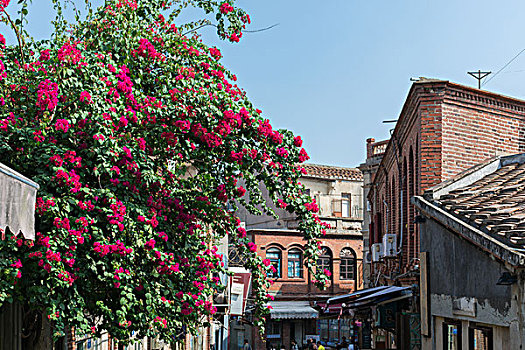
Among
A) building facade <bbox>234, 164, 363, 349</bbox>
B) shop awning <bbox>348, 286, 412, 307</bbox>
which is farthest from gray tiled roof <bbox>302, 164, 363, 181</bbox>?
shop awning <bbox>348, 286, 412, 307</bbox>

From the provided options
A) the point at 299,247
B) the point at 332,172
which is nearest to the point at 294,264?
the point at 299,247

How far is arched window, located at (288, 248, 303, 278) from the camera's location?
48125mm

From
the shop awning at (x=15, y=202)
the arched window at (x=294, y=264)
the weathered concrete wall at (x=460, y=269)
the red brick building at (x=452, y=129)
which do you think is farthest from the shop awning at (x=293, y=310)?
the shop awning at (x=15, y=202)

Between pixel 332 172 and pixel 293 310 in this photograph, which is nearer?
pixel 293 310

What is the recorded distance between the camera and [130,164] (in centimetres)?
756

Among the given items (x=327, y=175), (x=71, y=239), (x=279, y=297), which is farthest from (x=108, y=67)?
(x=327, y=175)

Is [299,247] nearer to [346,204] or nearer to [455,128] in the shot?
[346,204]

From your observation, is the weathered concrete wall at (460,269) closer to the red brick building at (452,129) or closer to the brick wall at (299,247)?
the red brick building at (452,129)

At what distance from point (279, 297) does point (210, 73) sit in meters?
39.2

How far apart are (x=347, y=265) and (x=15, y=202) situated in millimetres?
46172

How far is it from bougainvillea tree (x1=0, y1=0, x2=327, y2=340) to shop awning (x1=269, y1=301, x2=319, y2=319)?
121ft

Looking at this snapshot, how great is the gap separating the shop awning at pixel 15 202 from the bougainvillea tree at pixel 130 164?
4.96 ft

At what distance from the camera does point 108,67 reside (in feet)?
26.6

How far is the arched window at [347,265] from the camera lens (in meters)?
49.9
